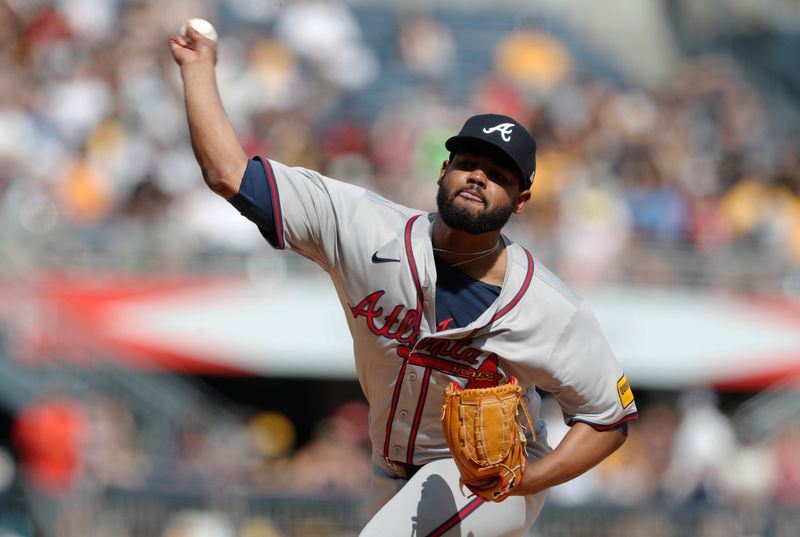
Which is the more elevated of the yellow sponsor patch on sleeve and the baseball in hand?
the baseball in hand

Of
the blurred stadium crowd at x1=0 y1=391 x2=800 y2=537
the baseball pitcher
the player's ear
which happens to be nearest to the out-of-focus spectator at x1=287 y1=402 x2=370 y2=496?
the blurred stadium crowd at x1=0 y1=391 x2=800 y2=537

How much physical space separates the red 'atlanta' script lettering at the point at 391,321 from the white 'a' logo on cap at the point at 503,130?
2.01ft

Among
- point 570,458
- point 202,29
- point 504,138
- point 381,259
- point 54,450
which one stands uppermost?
point 202,29

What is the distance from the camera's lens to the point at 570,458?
440cm

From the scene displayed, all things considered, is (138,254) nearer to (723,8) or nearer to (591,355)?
(591,355)

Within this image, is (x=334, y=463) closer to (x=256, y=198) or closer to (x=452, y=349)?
(x=452, y=349)

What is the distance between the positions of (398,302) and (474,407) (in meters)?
0.44

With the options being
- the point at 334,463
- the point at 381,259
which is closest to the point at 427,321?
the point at 381,259

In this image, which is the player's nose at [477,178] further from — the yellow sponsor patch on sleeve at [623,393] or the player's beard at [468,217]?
the yellow sponsor patch on sleeve at [623,393]

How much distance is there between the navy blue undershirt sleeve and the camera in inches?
162

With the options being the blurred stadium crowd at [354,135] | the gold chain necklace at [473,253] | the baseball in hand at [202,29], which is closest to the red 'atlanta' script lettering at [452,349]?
the gold chain necklace at [473,253]

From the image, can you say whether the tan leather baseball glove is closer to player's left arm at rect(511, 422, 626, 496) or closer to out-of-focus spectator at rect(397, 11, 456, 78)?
player's left arm at rect(511, 422, 626, 496)

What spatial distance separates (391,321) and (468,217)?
1.39 ft

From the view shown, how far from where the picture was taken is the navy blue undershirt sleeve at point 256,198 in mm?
4121
